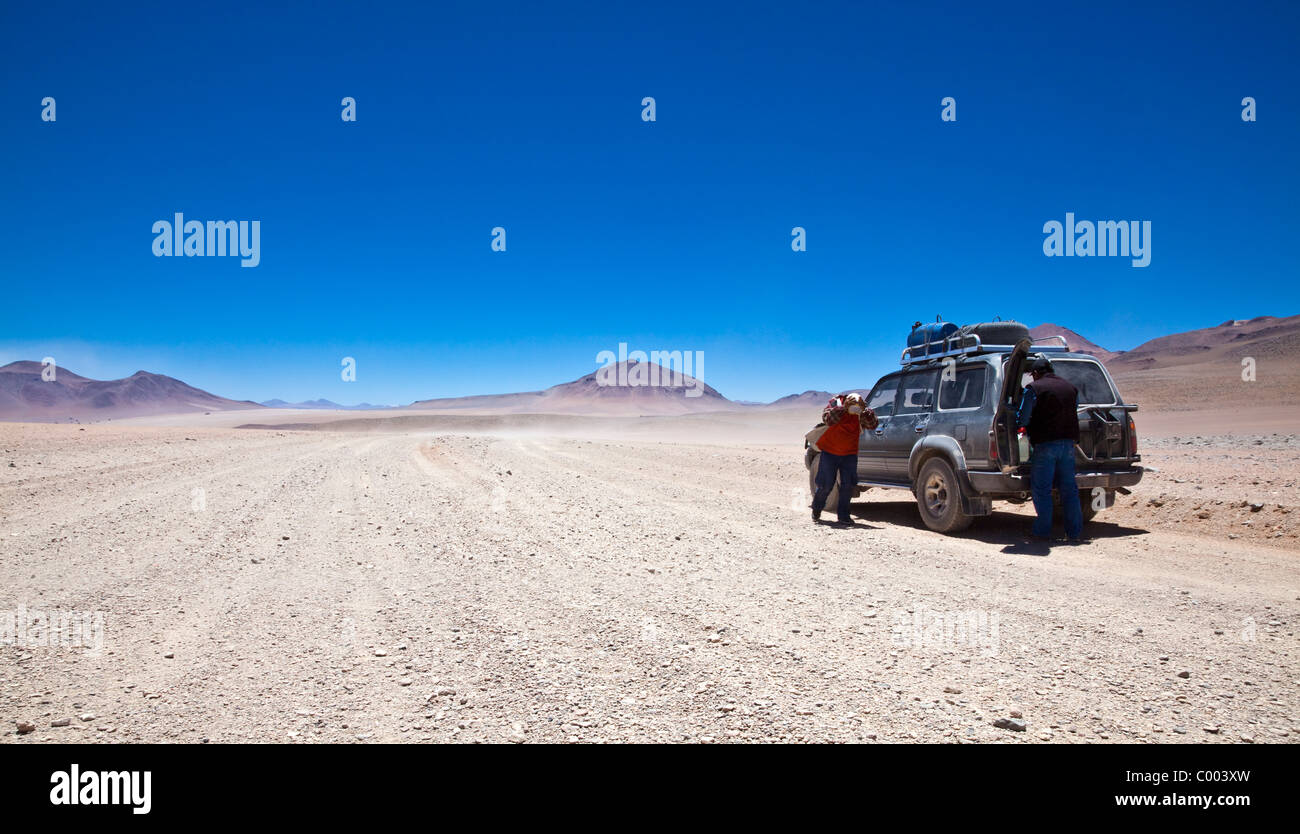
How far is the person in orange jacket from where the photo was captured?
891 cm

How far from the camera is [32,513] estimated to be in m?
8.66

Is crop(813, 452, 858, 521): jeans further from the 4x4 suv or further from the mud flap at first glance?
the mud flap

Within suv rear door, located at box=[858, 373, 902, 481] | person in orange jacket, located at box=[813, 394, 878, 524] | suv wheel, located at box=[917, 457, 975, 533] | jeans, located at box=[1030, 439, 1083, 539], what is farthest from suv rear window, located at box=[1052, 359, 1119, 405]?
person in orange jacket, located at box=[813, 394, 878, 524]

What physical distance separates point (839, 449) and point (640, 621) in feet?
17.4

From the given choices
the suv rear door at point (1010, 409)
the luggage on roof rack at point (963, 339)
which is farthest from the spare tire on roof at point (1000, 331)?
the suv rear door at point (1010, 409)

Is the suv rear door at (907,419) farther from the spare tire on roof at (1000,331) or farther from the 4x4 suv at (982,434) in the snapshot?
the spare tire on roof at (1000,331)

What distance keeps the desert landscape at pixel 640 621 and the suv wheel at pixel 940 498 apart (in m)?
0.23

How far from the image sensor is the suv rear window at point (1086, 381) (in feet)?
27.1

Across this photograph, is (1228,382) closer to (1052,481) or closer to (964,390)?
(964,390)

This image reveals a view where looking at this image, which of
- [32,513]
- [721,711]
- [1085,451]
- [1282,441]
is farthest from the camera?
[1282,441]

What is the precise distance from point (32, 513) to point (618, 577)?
827 cm
